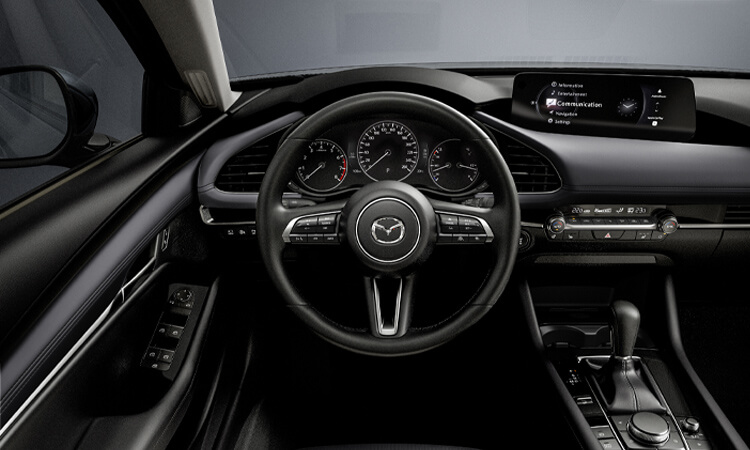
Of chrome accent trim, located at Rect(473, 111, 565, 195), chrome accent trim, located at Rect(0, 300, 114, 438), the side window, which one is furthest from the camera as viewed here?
chrome accent trim, located at Rect(473, 111, 565, 195)

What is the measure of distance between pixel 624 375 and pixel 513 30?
1589mm

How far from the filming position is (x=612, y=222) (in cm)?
183

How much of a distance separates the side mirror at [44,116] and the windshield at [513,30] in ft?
2.92

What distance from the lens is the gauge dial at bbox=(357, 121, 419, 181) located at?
168cm

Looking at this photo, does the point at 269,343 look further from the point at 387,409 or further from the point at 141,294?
the point at 141,294

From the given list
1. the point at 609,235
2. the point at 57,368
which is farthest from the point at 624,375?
the point at 57,368

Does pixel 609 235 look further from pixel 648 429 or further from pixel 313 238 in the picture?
pixel 313 238

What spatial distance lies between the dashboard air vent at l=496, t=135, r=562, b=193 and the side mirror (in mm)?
1135

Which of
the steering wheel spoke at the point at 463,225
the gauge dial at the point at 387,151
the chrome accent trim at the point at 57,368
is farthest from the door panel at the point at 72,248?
the steering wheel spoke at the point at 463,225

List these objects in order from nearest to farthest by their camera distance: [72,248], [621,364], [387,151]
Result: 1. [72,248]
2. [387,151]
3. [621,364]

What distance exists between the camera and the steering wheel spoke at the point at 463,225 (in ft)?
4.67

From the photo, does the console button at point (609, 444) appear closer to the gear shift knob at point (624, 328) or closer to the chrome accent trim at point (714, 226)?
the gear shift knob at point (624, 328)

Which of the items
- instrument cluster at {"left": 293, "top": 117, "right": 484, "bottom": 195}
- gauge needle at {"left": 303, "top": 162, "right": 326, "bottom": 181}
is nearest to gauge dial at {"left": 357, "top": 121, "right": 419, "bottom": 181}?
instrument cluster at {"left": 293, "top": 117, "right": 484, "bottom": 195}

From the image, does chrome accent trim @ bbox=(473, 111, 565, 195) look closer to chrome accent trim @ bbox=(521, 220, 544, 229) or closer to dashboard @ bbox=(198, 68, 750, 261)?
dashboard @ bbox=(198, 68, 750, 261)
